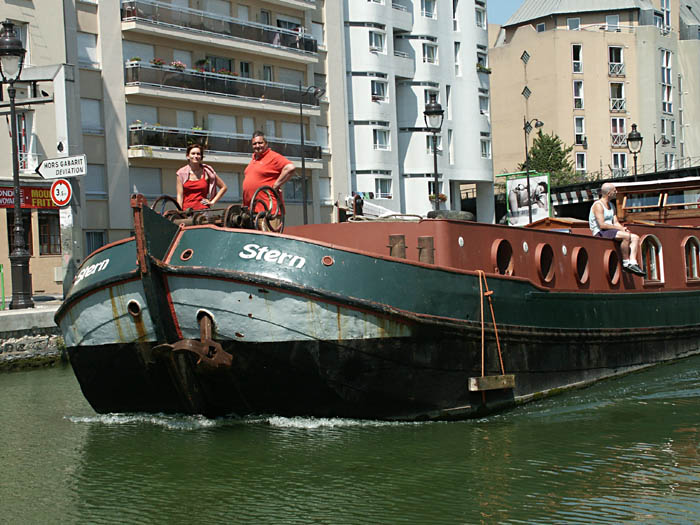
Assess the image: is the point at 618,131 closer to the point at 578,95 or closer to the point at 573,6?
the point at 578,95

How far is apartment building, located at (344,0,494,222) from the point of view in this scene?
48.7 meters

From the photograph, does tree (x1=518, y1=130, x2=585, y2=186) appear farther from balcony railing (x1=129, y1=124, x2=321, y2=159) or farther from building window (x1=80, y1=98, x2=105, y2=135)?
building window (x1=80, y1=98, x2=105, y2=135)

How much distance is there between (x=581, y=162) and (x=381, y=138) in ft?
86.8

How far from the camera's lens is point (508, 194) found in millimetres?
47969

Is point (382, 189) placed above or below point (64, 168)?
above

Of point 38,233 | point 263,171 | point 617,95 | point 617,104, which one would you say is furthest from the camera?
point 617,95

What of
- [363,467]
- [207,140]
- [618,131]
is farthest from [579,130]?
[363,467]

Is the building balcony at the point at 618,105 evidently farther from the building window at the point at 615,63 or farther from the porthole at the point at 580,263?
the porthole at the point at 580,263

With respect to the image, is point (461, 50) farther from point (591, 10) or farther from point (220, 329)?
point (220, 329)

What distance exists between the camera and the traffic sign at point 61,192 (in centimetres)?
A: 1856

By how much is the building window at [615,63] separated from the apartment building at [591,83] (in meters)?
0.07

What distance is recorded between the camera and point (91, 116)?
35.4 metres

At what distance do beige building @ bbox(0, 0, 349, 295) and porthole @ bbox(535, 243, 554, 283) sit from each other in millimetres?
19170

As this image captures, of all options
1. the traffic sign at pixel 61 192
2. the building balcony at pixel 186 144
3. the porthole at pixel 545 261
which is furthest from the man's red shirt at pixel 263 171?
the building balcony at pixel 186 144
